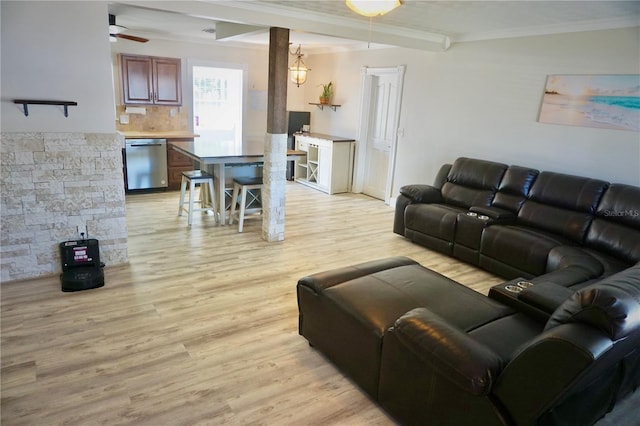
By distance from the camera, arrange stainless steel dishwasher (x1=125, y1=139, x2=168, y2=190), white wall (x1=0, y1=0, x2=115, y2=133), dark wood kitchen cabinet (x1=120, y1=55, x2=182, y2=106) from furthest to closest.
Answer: dark wood kitchen cabinet (x1=120, y1=55, x2=182, y2=106)
stainless steel dishwasher (x1=125, y1=139, x2=168, y2=190)
white wall (x1=0, y1=0, x2=115, y2=133)

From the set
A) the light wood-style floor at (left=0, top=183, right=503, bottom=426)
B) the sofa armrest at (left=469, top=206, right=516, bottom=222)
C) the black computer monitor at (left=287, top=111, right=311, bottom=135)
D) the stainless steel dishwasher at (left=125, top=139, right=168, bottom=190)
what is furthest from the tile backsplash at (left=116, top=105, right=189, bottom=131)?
the sofa armrest at (left=469, top=206, right=516, bottom=222)

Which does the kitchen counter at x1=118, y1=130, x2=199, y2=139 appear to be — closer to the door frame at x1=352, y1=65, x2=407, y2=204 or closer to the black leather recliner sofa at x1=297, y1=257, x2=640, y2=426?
the door frame at x1=352, y1=65, x2=407, y2=204

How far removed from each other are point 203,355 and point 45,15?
9.31ft

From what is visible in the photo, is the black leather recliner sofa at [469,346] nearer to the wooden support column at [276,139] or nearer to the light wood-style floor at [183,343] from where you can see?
the light wood-style floor at [183,343]

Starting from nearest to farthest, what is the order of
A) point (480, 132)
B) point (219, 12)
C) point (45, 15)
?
1. point (45, 15)
2. point (219, 12)
3. point (480, 132)

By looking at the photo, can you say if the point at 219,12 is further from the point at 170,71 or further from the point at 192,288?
the point at 170,71

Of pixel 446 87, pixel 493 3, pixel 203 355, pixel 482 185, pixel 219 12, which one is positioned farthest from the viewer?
pixel 446 87

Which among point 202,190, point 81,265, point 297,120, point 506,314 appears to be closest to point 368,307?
point 506,314

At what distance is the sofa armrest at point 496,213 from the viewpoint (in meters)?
4.21

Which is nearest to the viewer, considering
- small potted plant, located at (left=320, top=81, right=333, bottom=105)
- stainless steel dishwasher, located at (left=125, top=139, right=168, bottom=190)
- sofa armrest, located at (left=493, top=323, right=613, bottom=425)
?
sofa armrest, located at (left=493, top=323, right=613, bottom=425)

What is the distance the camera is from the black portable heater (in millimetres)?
3342

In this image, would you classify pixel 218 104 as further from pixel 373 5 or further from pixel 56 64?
pixel 373 5

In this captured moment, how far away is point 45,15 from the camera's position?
317 cm

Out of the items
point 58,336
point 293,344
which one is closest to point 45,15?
point 58,336
